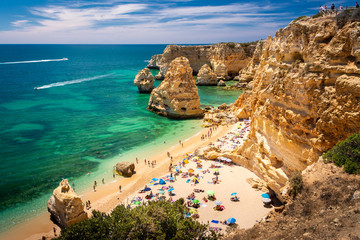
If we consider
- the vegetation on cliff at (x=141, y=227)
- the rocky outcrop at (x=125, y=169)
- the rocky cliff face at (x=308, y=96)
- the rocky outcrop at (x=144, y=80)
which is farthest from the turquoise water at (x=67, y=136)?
the rocky cliff face at (x=308, y=96)

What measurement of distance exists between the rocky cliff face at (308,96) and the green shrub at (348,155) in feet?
4.32

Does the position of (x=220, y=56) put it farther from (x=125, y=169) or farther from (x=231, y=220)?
(x=231, y=220)

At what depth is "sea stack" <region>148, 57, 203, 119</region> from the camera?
41.9 meters

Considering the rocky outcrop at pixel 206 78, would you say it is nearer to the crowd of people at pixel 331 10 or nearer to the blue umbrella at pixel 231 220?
the crowd of people at pixel 331 10

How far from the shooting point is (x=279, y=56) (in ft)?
56.6

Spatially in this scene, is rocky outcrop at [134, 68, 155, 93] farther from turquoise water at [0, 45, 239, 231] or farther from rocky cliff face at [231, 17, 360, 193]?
rocky cliff face at [231, 17, 360, 193]

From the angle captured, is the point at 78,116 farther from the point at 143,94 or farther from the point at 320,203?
the point at 320,203

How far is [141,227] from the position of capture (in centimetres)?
1114

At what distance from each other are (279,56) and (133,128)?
26.5m

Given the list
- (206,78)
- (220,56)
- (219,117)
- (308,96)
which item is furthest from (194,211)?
(220,56)

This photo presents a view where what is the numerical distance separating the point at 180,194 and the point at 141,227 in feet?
31.5

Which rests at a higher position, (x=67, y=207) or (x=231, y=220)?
(x=67, y=207)

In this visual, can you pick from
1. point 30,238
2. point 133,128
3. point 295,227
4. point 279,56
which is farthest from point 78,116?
point 295,227

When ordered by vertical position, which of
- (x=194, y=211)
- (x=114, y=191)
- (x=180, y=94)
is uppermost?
(x=180, y=94)
